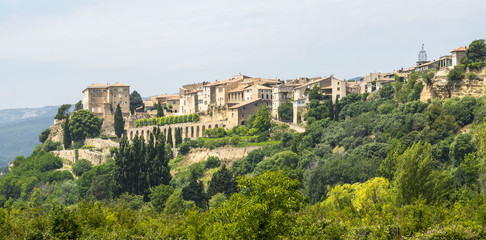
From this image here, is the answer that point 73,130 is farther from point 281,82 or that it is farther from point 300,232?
point 300,232

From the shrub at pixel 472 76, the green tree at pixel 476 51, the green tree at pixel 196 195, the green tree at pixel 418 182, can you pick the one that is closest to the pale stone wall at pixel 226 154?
the green tree at pixel 196 195

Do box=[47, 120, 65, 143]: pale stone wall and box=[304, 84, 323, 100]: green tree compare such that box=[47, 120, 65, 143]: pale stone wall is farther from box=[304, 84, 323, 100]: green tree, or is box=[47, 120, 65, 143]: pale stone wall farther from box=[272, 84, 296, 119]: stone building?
box=[304, 84, 323, 100]: green tree

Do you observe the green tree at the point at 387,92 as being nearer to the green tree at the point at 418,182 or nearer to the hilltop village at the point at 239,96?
the hilltop village at the point at 239,96

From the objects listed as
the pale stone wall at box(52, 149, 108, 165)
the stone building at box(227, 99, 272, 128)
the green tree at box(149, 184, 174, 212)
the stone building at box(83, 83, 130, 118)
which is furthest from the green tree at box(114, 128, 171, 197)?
the stone building at box(83, 83, 130, 118)

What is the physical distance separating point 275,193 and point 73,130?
74.8 m

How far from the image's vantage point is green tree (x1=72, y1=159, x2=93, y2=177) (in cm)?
9219

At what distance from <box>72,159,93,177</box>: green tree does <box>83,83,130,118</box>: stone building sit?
17.7 metres

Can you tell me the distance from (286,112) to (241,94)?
992cm

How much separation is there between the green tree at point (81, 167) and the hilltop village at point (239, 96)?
39.7ft

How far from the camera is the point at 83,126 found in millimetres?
103562

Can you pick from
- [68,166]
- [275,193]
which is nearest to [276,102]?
[68,166]

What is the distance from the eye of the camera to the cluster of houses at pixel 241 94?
9256 cm

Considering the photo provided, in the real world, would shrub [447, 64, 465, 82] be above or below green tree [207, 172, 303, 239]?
above

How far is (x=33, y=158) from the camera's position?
327ft
